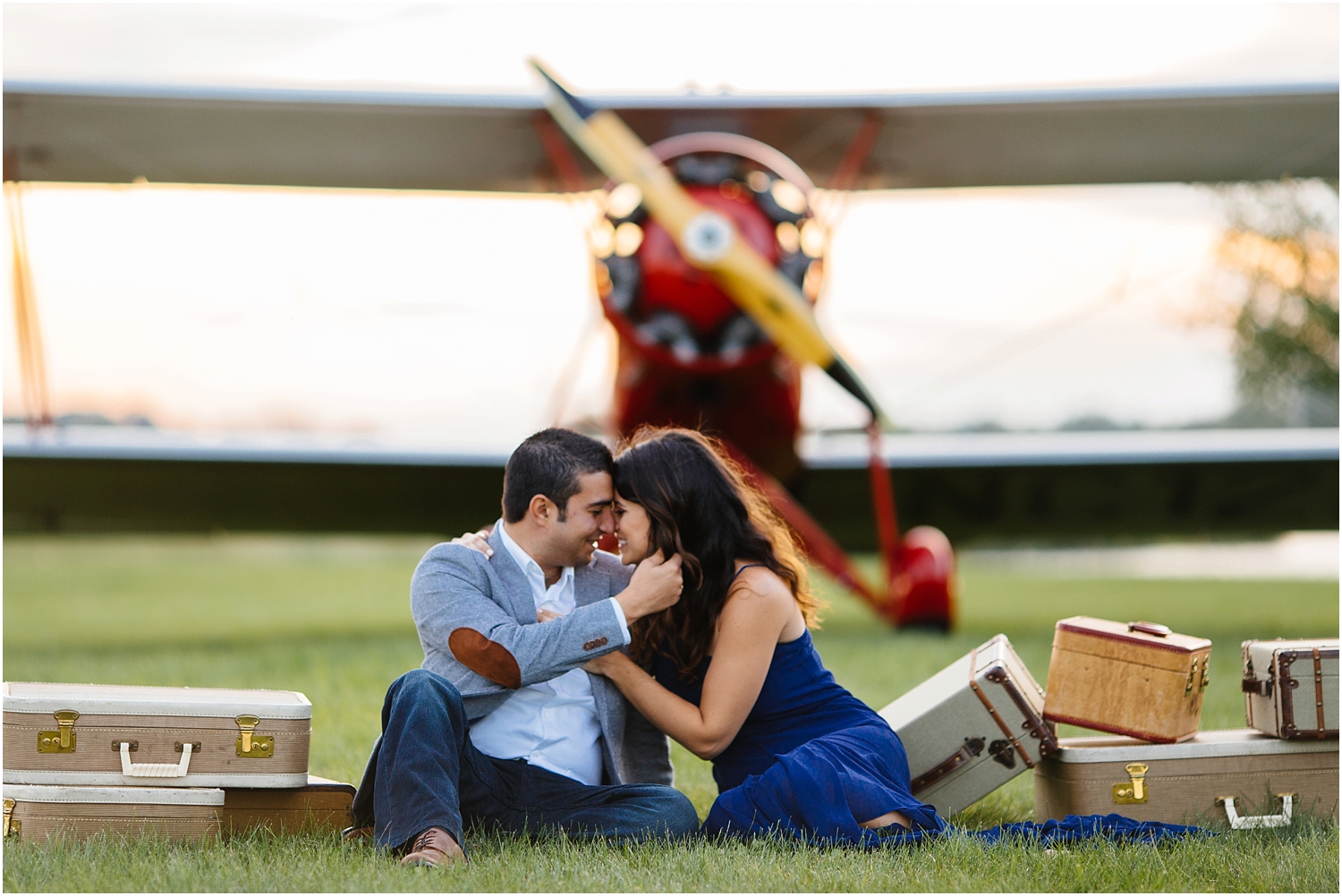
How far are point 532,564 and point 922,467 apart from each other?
20.9 feet

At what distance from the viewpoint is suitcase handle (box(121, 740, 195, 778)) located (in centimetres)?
275

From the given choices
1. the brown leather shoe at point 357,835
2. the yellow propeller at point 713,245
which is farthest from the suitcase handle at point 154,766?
the yellow propeller at point 713,245

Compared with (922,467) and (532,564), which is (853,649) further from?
(532,564)

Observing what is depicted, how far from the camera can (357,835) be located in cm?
280

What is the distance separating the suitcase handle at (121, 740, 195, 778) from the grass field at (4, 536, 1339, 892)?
14cm

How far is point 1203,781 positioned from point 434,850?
73.0 inches

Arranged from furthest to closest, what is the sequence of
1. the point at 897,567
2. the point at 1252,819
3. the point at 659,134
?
the point at 897,567
the point at 659,134
the point at 1252,819

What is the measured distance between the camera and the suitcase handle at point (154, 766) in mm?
2754

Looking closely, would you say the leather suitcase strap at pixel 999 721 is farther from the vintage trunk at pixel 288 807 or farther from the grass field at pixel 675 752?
the vintage trunk at pixel 288 807

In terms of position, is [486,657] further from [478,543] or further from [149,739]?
[149,739]

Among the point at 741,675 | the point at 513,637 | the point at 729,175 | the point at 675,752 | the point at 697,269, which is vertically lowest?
the point at 675,752

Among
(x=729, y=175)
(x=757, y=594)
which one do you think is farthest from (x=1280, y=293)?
(x=757, y=594)

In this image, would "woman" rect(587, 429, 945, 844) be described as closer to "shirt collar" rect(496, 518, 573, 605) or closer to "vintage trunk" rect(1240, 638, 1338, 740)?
"shirt collar" rect(496, 518, 573, 605)

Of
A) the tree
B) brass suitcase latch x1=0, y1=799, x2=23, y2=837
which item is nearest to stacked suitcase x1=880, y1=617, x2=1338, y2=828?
brass suitcase latch x1=0, y1=799, x2=23, y2=837
